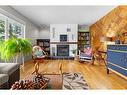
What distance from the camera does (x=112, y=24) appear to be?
301 inches

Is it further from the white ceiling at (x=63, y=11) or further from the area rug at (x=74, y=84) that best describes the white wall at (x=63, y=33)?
the area rug at (x=74, y=84)

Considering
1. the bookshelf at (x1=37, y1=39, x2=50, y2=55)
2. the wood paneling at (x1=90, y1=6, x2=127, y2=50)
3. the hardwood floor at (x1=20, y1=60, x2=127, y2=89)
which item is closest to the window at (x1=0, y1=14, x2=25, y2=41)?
the hardwood floor at (x1=20, y1=60, x2=127, y2=89)

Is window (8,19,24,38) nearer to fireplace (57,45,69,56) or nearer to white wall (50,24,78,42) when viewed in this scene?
white wall (50,24,78,42)

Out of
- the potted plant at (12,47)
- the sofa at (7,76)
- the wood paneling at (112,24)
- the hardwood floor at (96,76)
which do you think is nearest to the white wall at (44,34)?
the wood paneling at (112,24)

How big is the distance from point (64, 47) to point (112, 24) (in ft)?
15.9

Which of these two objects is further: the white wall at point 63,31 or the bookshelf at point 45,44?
the bookshelf at point 45,44

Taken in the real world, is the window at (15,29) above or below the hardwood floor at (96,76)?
above

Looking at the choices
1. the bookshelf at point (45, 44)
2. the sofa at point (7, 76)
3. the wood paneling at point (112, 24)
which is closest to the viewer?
the sofa at point (7, 76)

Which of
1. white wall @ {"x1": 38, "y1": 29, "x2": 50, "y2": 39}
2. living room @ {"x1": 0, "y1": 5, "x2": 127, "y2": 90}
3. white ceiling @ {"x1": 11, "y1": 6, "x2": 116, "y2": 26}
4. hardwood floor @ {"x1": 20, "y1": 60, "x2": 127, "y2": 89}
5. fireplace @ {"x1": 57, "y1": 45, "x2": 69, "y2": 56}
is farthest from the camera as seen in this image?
white wall @ {"x1": 38, "y1": 29, "x2": 50, "y2": 39}

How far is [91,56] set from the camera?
8453 millimetres

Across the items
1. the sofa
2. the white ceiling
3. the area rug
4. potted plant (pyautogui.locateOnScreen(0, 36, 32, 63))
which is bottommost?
the area rug

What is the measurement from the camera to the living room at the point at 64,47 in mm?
3504

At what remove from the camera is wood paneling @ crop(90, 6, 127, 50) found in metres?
Result: 6.39
